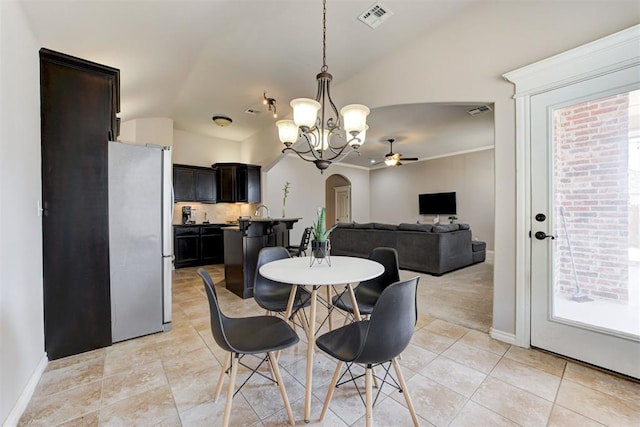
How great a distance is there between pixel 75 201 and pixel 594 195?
13.1ft

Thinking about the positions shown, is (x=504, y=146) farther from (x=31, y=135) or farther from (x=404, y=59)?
(x=31, y=135)

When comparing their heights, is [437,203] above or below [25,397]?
above

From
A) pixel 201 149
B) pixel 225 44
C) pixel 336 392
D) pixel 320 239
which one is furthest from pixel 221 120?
pixel 336 392

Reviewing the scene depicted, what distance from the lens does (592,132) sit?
2.00 m

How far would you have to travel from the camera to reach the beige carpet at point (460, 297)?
9.33ft

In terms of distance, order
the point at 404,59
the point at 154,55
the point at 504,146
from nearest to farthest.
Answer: the point at 504,146, the point at 154,55, the point at 404,59

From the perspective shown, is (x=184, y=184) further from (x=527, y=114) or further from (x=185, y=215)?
(x=527, y=114)

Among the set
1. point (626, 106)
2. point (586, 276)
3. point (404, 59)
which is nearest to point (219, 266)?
point (404, 59)

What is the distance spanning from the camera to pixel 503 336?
2.36m

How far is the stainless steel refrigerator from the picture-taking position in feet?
7.55

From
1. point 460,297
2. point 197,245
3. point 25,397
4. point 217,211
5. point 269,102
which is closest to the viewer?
point 25,397

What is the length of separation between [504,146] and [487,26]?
3.66ft

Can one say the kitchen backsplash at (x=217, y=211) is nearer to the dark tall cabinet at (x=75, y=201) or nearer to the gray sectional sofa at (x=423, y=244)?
the gray sectional sofa at (x=423, y=244)

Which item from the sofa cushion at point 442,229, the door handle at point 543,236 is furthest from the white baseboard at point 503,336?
the sofa cushion at point 442,229
